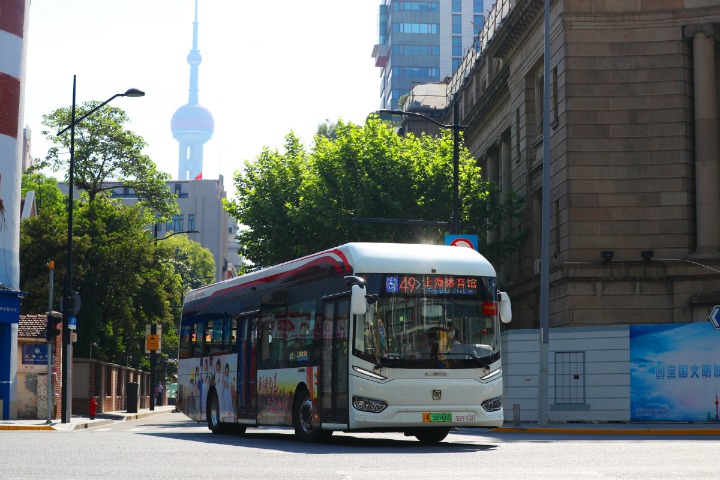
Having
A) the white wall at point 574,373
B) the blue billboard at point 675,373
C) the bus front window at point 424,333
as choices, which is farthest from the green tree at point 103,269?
the bus front window at point 424,333

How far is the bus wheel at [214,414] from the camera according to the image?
2729 cm

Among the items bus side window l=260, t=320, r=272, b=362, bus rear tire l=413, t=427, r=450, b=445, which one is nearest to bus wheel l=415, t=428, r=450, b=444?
bus rear tire l=413, t=427, r=450, b=445

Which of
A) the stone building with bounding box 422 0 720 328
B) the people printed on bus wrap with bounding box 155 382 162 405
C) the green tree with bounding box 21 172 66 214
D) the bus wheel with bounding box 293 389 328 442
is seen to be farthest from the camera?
the people printed on bus wrap with bounding box 155 382 162 405

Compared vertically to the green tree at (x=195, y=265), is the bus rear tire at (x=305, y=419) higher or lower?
lower

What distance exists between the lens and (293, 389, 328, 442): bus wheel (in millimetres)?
21500

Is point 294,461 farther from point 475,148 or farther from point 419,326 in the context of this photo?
point 475,148

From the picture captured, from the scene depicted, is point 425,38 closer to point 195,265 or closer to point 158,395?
point 195,265

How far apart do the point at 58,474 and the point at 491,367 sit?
343 inches

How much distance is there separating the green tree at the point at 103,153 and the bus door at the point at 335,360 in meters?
43.4

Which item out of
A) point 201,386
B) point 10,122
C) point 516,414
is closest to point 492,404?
point 201,386

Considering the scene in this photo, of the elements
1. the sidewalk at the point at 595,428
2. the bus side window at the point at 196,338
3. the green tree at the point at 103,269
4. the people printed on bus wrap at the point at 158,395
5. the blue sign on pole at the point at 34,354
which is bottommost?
the people printed on bus wrap at the point at 158,395

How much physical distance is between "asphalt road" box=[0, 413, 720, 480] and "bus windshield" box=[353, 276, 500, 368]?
1.45m

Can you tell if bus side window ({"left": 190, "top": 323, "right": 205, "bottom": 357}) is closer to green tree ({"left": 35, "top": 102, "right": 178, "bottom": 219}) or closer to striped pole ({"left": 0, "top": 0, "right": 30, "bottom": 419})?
striped pole ({"left": 0, "top": 0, "right": 30, "bottom": 419})

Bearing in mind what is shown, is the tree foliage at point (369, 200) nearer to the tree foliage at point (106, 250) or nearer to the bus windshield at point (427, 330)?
the tree foliage at point (106, 250)
